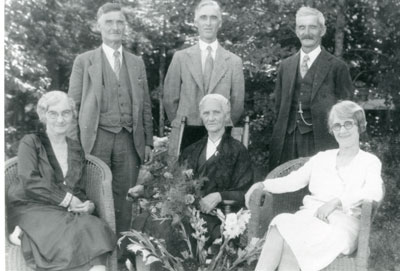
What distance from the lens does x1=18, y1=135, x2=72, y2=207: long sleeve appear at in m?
3.41

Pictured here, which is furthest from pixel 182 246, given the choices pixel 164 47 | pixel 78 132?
pixel 164 47

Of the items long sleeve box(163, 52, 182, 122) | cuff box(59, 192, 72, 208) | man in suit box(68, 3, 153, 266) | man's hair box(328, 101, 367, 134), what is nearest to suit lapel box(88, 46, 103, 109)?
man in suit box(68, 3, 153, 266)

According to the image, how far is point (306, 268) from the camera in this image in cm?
316

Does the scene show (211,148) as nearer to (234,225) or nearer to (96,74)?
(234,225)

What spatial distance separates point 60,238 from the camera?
3.27m

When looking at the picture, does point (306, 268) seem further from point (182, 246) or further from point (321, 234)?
point (182, 246)

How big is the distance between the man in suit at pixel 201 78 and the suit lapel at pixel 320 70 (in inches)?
21.5

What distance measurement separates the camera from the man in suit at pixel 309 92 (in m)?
4.34

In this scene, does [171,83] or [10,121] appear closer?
[171,83]

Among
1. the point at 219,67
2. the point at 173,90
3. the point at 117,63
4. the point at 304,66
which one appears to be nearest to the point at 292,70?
the point at 304,66

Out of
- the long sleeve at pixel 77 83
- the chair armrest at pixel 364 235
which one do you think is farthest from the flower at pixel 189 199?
the long sleeve at pixel 77 83

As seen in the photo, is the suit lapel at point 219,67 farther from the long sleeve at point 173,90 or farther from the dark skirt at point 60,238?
the dark skirt at point 60,238

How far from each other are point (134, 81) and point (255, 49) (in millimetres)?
2486

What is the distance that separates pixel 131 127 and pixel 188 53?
0.69 m
